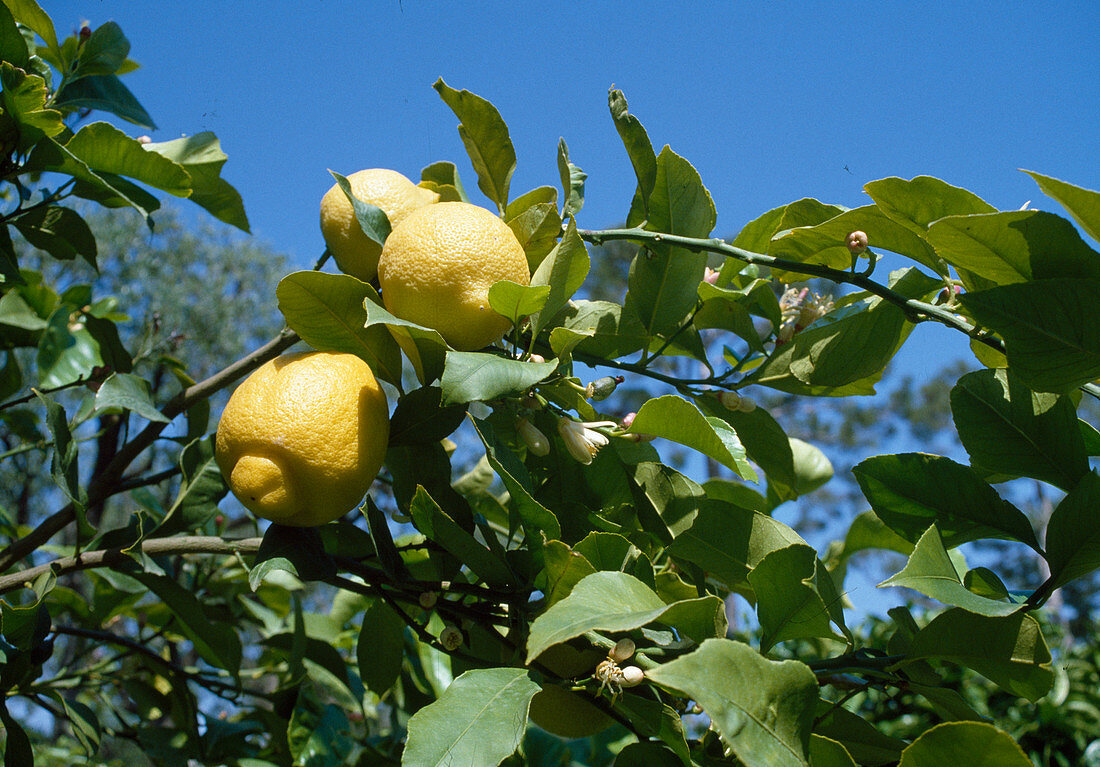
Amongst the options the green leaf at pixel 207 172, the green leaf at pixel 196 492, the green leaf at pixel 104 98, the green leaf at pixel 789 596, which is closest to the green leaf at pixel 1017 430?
the green leaf at pixel 789 596

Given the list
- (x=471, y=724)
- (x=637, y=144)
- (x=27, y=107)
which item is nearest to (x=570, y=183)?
(x=637, y=144)

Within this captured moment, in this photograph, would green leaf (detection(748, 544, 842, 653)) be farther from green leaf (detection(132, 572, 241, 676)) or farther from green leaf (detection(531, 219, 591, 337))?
green leaf (detection(132, 572, 241, 676))

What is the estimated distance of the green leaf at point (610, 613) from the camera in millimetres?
484

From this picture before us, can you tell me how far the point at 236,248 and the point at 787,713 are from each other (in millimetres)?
9936

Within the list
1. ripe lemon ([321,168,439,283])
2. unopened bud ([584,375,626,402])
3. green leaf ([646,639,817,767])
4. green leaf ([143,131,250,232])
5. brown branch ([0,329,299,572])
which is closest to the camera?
green leaf ([646,639,817,767])

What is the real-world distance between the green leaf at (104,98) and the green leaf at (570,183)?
732 mm

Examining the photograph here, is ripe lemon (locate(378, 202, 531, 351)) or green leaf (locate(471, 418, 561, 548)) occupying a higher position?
ripe lemon (locate(378, 202, 531, 351))

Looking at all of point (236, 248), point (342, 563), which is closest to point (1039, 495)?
point (236, 248)

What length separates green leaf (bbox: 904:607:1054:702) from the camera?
605 mm

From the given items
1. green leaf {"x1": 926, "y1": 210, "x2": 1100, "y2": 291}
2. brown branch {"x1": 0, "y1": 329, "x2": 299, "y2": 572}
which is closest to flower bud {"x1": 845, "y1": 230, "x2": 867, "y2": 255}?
green leaf {"x1": 926, "y1": 210, "x2": 1100, "y2": 291}

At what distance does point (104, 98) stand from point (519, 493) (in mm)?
1030

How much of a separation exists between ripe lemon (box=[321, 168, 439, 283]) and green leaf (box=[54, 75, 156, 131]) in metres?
0.51

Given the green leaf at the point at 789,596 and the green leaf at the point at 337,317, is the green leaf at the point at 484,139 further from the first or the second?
the green leaf at the point at 789,596

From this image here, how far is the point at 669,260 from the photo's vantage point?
87cm
